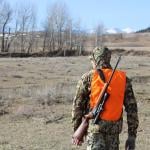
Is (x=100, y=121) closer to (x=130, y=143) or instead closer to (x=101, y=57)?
(x=130, y=143)

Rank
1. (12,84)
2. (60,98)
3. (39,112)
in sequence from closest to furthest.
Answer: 1. (39,112)
2. (60,98)
3. (12,84)

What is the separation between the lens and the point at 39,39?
114 meters

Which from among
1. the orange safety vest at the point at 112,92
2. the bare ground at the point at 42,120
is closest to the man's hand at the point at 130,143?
the orange safety vest at the point at 112,92

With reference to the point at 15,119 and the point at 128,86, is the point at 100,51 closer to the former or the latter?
the point at 128,86

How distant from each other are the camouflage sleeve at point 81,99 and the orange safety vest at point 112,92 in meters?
0.08

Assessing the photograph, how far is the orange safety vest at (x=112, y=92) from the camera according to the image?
6188mm

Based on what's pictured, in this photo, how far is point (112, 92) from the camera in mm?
6188

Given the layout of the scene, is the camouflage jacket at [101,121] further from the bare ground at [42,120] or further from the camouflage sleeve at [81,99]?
the bare ground at [42,120]

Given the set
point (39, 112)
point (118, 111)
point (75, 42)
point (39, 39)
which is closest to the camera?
point (118, 111)

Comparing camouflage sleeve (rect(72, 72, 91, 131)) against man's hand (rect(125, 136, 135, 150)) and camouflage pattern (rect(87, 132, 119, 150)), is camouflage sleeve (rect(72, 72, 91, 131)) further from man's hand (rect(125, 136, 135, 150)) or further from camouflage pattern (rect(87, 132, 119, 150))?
man's hand (rect(125, 136, 135, 150))

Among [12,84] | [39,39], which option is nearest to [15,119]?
[12,84]

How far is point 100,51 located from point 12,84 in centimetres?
2103

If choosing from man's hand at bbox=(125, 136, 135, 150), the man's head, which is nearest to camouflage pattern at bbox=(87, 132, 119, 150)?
man's hand at bbox=(125, 136, 135, 150)

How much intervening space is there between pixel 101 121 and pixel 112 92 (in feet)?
1.08
